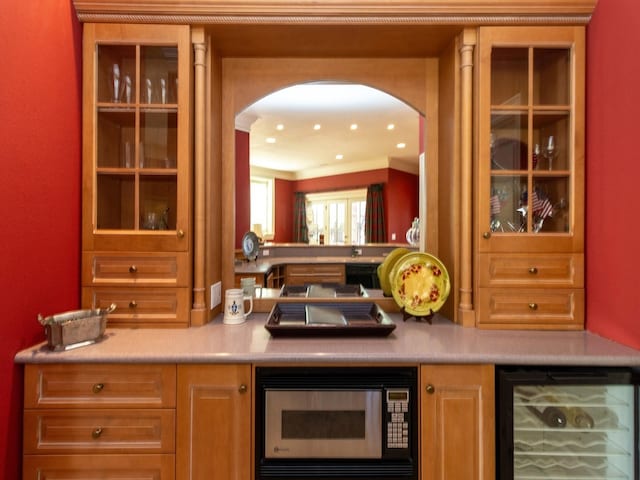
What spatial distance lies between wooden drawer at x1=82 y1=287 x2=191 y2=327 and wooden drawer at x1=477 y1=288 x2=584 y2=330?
136 centimetres

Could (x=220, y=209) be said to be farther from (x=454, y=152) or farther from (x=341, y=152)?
(x=454, y=152)

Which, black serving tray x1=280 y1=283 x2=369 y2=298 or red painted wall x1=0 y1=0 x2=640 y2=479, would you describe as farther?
black serving tray x1=280 y1=283 x2=369 y2=298

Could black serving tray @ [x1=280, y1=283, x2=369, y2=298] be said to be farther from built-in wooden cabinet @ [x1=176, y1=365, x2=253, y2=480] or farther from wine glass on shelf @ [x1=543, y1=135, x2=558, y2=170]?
wine glass on shelf @ [x1=543, y1=135, x2=558, y2=170]

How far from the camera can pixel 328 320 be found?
1.51 metres

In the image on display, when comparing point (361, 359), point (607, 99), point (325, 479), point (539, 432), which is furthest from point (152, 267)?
point (607, 99)

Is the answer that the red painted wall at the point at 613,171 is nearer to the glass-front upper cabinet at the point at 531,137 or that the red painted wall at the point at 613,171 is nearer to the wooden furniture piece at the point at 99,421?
the glass-front upper cabinet at the point at 531,137

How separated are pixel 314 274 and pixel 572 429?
127 cm

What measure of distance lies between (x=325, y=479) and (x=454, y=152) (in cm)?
147

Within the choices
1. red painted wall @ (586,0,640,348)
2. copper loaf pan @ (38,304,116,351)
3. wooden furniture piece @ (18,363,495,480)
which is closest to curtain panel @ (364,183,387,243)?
wooden furniture piece @ (18,363,495,480)

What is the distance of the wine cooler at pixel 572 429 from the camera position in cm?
119

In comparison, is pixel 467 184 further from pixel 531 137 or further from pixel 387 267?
pixel 387 267

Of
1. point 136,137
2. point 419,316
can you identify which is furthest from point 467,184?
point 136,137

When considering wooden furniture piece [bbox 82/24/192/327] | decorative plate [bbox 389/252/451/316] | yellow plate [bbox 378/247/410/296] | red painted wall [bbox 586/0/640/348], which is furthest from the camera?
yellow plate [bbox 378/247/410/296]

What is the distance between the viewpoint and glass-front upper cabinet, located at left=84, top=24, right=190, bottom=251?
1497mm
